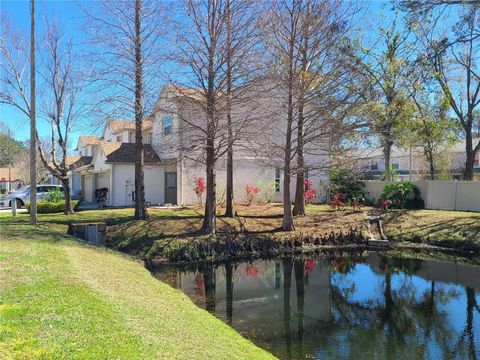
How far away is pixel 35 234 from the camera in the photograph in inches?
620

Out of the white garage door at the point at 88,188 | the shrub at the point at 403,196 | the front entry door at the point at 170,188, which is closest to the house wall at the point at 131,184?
the front entry door at the point at 170,188

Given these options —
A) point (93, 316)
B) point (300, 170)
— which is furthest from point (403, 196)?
point (93, 316)

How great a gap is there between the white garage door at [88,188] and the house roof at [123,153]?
5.52 metres

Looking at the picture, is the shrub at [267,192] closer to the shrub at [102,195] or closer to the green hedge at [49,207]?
the shrub at [102,195]

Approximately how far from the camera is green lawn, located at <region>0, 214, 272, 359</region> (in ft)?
18.1

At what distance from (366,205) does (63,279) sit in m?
22.4

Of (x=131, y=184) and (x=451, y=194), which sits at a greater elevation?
(x=131, y=184)

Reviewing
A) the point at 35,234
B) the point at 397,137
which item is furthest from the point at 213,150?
the point at 397,137

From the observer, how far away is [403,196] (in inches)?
1017

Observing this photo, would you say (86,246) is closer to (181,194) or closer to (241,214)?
(241,214)

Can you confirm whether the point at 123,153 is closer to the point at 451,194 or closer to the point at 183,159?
the point at 183,159

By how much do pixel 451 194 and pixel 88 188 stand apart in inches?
991

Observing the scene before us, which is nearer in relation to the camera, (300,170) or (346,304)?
(346,304)

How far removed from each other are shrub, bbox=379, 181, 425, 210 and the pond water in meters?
7.98
